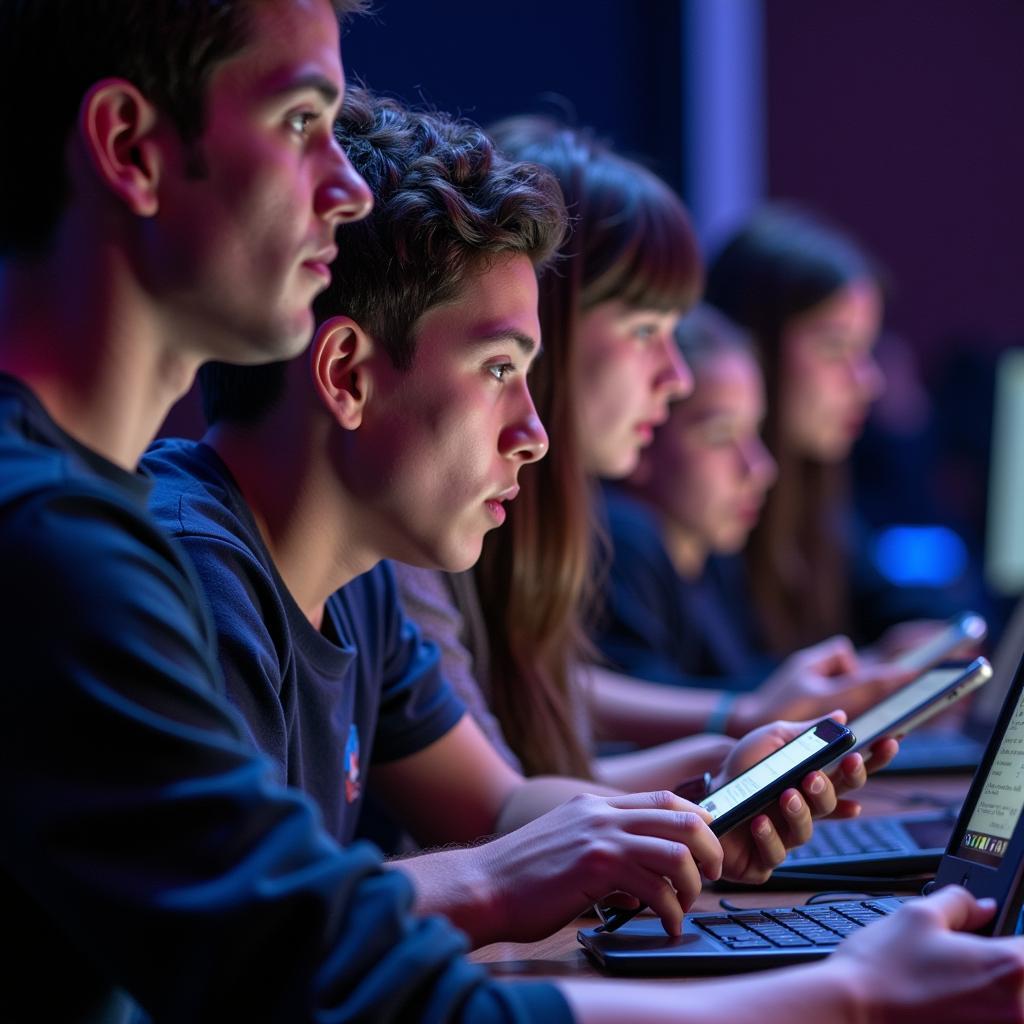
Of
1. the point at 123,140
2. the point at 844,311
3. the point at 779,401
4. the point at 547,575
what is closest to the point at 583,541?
the point at 547,575

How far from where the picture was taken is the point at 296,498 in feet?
3.40

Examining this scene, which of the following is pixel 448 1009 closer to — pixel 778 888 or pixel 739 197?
pixel 778 888

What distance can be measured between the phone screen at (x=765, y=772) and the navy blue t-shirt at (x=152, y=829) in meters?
0.37

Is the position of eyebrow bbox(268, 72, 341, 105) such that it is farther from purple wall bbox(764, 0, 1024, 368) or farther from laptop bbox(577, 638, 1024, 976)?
purple wall bbox(764, 0, 1024, 368)

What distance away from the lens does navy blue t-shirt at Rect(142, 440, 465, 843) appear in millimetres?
912

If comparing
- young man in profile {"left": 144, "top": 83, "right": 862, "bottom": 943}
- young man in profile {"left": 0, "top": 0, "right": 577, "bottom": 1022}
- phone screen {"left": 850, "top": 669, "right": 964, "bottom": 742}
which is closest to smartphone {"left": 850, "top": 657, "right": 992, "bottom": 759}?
phone screen {"left": 850, "top": 669, "right": 964, "bottom": 742}

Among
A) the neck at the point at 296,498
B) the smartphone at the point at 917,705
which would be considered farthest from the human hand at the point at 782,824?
the neck at the point at 296,498

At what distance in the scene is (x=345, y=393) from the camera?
39.9 inches

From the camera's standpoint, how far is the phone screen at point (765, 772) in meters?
0.99

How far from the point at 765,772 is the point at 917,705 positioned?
0.29m

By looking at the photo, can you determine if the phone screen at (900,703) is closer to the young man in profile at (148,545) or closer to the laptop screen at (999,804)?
the laptop screen at (999,804)

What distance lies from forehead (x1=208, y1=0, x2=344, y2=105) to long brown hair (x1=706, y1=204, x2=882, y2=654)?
194 centimetres

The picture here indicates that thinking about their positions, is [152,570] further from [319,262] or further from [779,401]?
[779,401]

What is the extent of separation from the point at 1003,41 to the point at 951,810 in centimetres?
340
